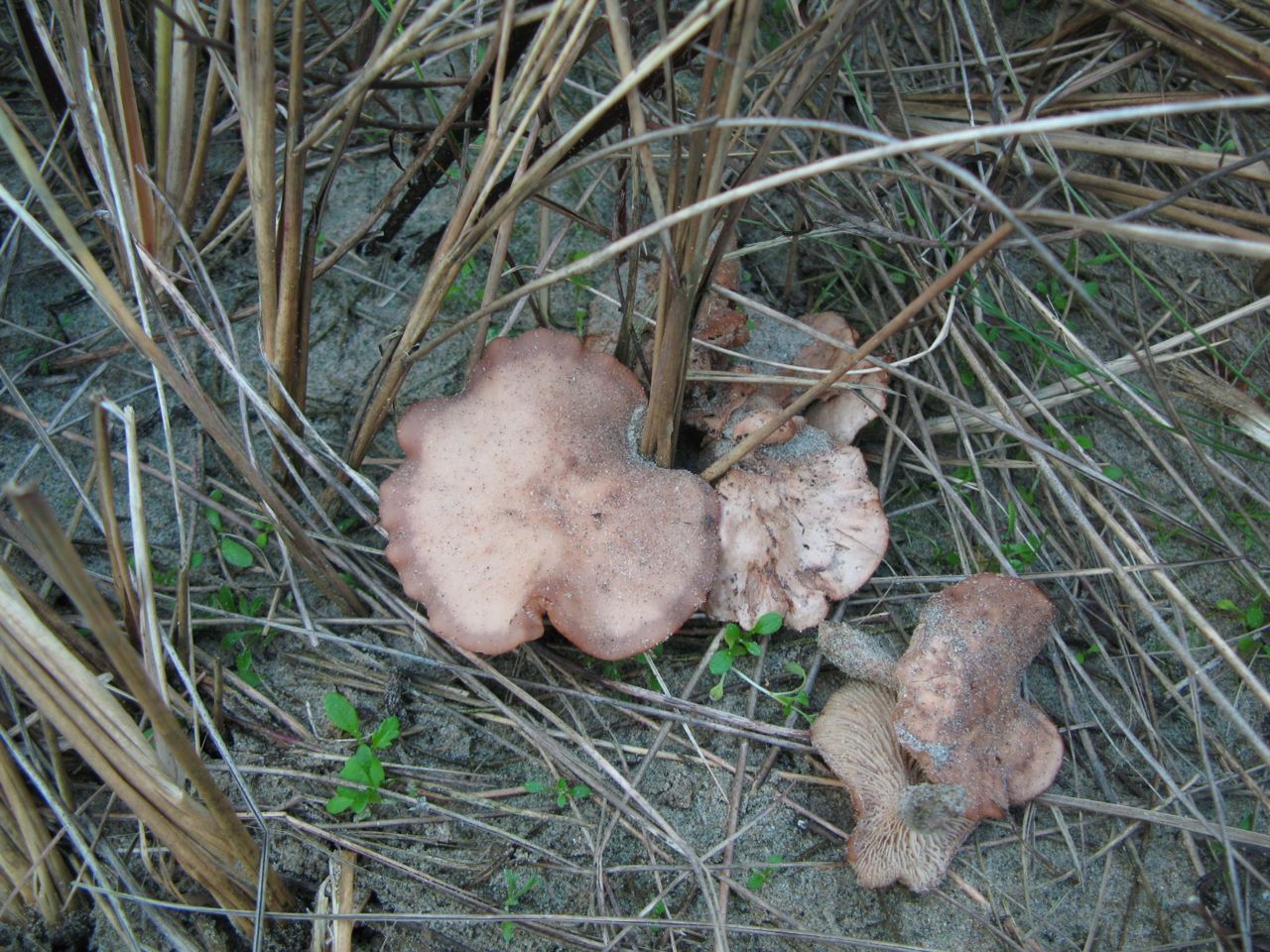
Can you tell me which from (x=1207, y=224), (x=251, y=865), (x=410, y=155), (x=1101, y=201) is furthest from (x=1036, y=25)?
(x=251, y=865)

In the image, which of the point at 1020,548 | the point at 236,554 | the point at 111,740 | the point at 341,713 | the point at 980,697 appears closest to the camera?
the point at 111,740

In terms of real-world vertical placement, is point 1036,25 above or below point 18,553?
above

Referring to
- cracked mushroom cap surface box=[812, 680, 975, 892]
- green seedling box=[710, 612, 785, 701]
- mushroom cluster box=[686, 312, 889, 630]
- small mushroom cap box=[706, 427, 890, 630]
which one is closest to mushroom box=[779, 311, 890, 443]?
mushroom cluster box=[686, 312, 889, 630]

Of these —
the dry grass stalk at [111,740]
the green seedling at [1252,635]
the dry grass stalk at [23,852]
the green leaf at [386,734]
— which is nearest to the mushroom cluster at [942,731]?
the green seedling at [1252,635]

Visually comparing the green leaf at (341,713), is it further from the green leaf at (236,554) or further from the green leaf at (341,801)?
the green leaf at (236,554)

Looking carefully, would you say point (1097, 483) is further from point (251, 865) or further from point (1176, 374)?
point (251, 865)

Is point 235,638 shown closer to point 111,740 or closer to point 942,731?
point 111,740

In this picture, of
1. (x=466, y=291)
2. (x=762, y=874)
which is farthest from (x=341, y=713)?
(x=466, y=291)
